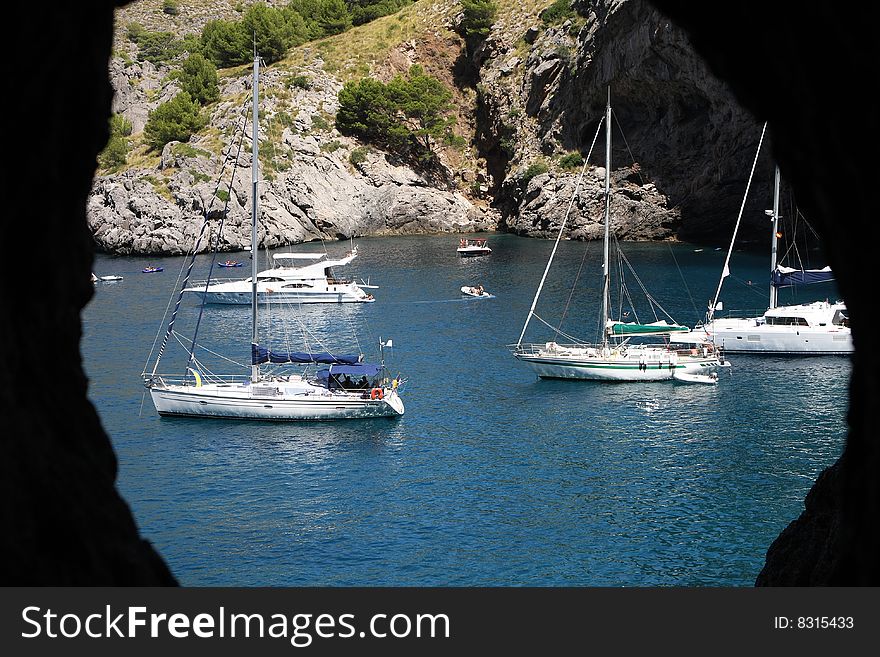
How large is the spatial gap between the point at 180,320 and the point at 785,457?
4716cm

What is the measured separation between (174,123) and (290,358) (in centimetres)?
9203

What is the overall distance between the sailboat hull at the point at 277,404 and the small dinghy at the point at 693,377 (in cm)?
1576

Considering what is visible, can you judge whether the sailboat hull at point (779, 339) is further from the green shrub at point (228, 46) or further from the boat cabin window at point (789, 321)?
the green shrub at point (228, 46)

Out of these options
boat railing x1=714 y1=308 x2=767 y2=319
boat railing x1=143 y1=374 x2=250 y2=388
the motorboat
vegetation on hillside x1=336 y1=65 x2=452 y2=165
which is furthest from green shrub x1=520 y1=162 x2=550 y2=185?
boat railing x1=143 y1=374 x2=250 y2=388

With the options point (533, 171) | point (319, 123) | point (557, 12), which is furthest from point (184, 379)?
point (557, 12)

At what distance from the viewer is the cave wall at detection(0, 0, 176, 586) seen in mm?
8391

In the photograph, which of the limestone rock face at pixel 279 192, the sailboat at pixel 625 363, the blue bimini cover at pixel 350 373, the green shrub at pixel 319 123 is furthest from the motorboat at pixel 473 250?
the blue bimini cover at pixel 350 373

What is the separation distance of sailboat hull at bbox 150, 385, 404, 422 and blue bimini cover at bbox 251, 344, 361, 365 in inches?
73.7

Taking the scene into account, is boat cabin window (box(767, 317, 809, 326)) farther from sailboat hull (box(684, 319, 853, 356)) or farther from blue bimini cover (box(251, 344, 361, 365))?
blue bimini cover (box(251, 344, 361, 365))

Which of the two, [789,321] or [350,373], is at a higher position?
[789,321]

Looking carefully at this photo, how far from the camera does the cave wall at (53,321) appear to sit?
8.39 m

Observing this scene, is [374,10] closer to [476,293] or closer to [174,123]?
[174,123]

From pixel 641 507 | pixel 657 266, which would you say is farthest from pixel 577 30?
pixel 641 507

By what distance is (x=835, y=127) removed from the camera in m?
7.92
